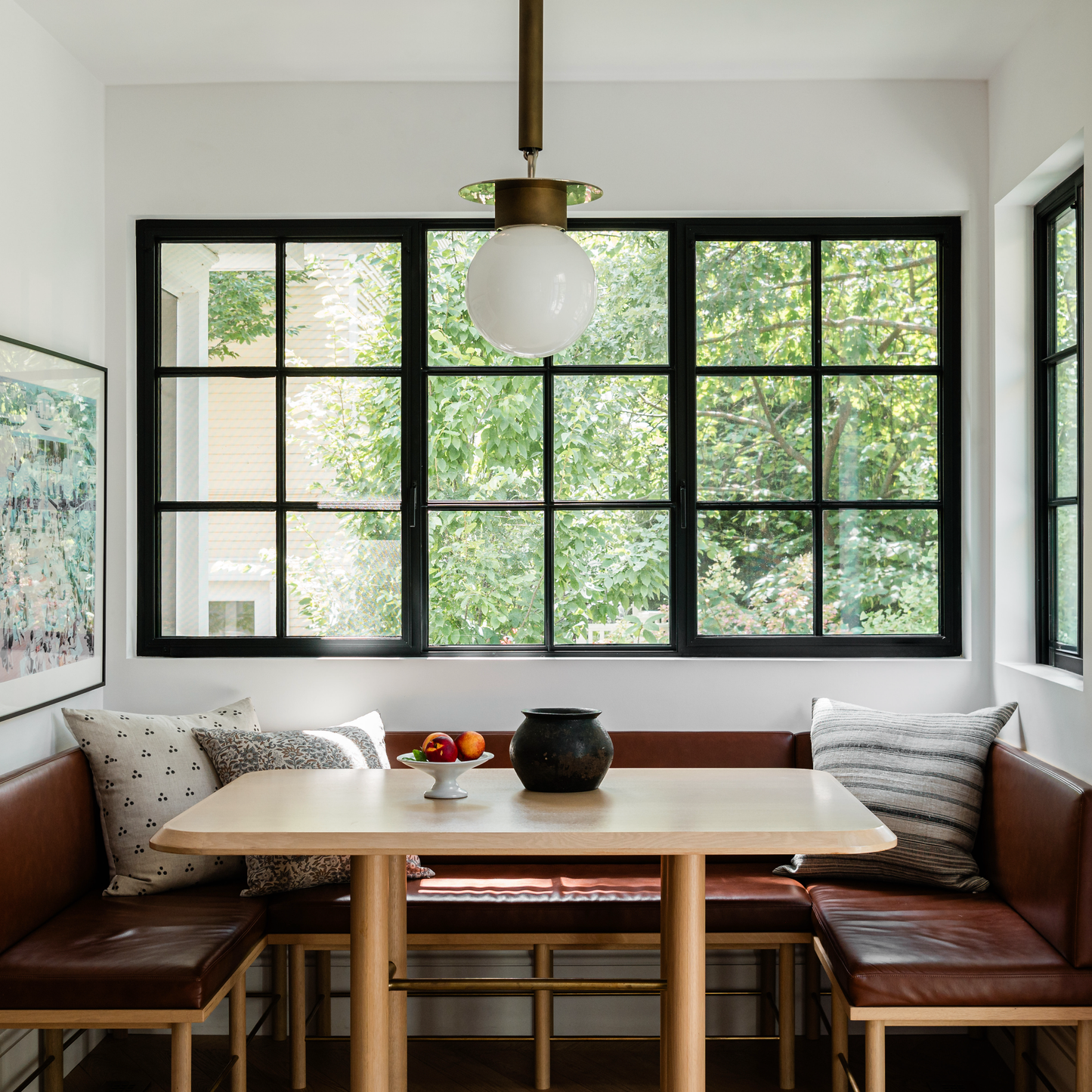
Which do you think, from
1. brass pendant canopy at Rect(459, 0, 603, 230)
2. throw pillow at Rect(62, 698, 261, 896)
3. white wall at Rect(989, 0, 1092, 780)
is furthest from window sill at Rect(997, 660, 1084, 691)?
throw pillow at Rect(62, 698, 261, 896)

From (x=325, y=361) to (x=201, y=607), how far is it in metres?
0.96

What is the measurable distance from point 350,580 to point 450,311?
38.8 inches

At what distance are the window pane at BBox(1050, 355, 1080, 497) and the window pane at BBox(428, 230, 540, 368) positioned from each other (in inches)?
65.6

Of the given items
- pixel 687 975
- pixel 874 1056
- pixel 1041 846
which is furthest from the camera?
pixel 1041 846

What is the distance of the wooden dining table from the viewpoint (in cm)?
204

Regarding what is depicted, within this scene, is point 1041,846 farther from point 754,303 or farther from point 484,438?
point 484,438

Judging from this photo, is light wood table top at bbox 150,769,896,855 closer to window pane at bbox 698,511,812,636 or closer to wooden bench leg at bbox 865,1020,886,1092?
wooden bench leg at bbox 865,1020,886,1092

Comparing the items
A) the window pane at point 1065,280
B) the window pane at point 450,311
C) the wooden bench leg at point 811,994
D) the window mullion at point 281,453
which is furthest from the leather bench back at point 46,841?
the window pane at point 1065,280

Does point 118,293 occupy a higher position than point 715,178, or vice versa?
point 715,178

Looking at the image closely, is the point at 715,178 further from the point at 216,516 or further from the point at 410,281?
the point at 216,516

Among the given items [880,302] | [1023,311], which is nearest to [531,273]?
[880,302]

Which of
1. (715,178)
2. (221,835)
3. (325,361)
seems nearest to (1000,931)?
(221,835)

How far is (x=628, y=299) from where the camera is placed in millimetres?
3527

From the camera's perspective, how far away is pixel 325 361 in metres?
3.56
